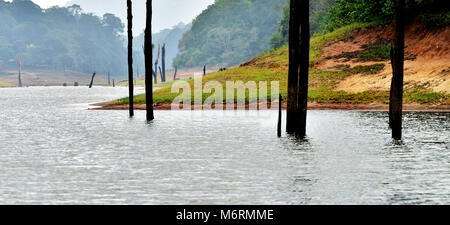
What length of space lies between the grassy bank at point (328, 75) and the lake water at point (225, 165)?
566 inches

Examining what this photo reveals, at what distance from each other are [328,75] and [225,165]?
128 feet

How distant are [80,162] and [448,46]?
42.6m

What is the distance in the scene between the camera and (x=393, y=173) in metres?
15.6

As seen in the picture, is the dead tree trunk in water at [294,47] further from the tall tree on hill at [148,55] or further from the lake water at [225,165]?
the tall tree on hill at [148,55]

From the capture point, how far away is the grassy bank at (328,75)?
4468cm

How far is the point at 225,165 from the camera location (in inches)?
681

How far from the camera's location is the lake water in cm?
1285

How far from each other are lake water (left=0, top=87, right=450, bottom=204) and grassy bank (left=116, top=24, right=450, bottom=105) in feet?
47.2

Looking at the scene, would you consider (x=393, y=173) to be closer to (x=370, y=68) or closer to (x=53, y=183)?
(x=53, y=183)

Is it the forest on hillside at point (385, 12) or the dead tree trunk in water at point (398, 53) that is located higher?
the forest on hillside at point (385, 12)

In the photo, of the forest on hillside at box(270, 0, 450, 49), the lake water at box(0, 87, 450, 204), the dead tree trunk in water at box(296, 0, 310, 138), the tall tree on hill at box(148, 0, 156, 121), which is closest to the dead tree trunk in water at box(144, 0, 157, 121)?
the tall tree on hill at box(148, 0, 156, 121)

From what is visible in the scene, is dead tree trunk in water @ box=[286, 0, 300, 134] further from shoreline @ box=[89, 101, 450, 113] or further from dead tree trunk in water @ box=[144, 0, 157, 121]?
shoreline @ box=[89, 101, 450, 113]

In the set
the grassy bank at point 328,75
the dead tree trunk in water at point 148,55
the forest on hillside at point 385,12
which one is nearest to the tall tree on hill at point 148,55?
the dead tree trunk in water at point 148,55
